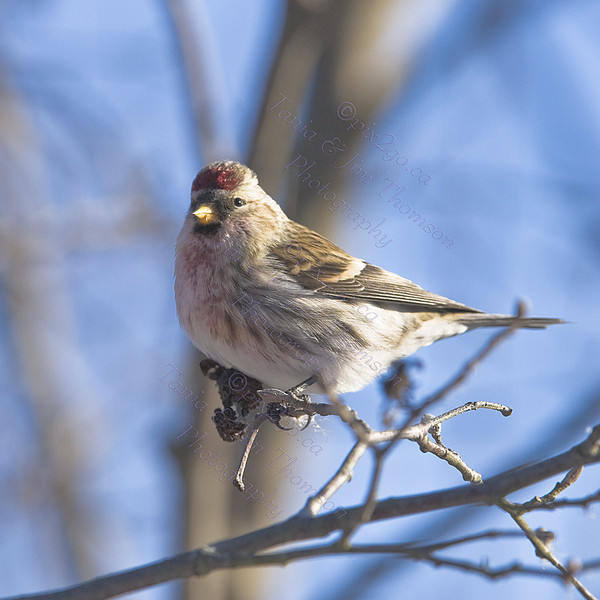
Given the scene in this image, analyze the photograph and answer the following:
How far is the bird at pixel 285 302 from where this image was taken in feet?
10.4

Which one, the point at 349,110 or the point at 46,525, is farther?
the point at 46,525

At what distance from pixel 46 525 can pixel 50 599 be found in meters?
5.49

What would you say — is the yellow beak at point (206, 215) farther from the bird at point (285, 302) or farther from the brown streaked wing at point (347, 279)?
the brown streaked wing at point (347, 279)

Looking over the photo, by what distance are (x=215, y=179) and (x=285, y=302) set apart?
70cm

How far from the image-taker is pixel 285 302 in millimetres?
3307

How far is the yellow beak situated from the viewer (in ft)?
11.0

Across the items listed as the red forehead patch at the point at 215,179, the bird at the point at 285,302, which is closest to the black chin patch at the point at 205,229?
the bird at the point at 285,302

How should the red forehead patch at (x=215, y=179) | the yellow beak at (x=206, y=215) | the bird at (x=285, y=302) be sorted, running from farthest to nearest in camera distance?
the red forehead patch at (x=215, y=179) < the yellow beak at (x=206, y=215) < the bird at (x=285, y=302)

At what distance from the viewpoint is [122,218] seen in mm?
6453

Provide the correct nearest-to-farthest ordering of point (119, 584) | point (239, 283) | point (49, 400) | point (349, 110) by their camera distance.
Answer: point (119, 584), point (239, 283), point (349, 110), point (49, 400)

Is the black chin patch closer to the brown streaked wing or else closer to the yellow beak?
the yellow beak

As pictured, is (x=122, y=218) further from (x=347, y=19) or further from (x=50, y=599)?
(x=50, y=599)

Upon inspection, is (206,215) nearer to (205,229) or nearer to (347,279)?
(205,229)

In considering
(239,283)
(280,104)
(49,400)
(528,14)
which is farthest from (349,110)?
(49,400)
